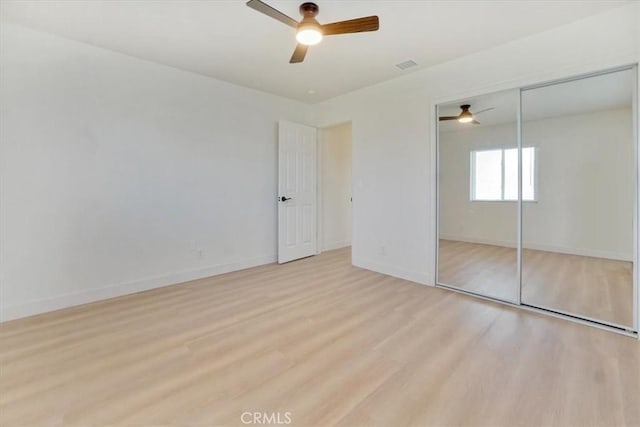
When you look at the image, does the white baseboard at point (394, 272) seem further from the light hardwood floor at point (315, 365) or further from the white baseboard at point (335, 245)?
the white baseboard at point (335, 245)

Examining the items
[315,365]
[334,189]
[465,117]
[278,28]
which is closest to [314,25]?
[278,28]

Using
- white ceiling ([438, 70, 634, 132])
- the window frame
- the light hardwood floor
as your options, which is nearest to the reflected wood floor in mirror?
the light hardwood floor

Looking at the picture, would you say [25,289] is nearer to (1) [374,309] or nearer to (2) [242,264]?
(2) [242,264]

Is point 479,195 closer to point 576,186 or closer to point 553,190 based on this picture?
point 553,190

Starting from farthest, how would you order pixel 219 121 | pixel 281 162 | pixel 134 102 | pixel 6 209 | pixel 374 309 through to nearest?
1. pixel 281 162
2. pixel 219 121
3. pixel 134 102
4. pixel 374 309
5. pixel 6 209

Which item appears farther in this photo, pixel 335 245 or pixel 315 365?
pixel 335 245

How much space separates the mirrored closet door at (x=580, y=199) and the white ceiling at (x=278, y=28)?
2.41 ft

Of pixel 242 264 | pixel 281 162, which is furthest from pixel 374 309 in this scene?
pixel 281 162

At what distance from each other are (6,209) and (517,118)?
15.9ft

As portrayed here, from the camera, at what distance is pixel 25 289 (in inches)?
108

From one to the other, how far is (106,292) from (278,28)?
3.17 metres

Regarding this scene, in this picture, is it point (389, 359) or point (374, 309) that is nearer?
point (389, 359)

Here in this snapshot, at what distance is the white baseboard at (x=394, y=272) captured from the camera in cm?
366

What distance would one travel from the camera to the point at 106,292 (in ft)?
10.3
